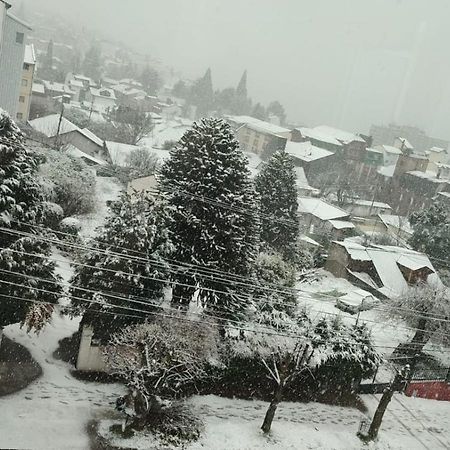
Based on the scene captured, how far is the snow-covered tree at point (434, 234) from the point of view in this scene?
31250 mm

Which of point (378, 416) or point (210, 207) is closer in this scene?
point (378, 416)

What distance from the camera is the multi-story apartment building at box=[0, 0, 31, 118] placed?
97.0ft

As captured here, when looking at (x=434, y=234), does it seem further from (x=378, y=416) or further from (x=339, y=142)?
(x=339, y=142)

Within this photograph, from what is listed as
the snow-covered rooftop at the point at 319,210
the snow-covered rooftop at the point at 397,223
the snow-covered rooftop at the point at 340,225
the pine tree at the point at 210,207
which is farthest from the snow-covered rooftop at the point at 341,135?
the pine tree at the point at 210,207

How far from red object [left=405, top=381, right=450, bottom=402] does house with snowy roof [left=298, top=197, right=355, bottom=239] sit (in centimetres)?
1659

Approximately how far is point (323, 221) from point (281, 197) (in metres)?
11.5

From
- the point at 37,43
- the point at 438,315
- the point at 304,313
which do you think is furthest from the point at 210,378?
the point at 37,43

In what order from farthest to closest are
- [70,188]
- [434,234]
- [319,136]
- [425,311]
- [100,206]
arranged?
1. [319,136]
2. [434,234]
3. [100,206]
4. [70,188]
5. [425,311]

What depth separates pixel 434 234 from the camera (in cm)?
3166

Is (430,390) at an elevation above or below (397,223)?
below

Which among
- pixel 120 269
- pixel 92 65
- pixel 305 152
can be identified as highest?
pixel 92 65

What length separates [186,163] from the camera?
591 inches

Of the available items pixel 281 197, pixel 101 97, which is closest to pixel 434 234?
pixel 281 197

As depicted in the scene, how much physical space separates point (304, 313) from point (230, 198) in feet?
14.2
